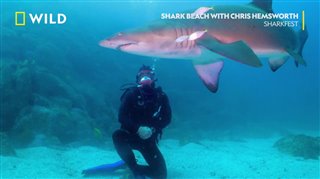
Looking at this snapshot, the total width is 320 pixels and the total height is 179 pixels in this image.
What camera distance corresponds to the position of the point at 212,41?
324 cm

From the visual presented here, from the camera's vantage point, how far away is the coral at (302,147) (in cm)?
1126

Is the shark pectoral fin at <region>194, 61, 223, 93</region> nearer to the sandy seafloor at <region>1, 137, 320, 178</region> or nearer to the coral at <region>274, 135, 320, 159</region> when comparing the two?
the sandy seafloor at <region>1, 137, 320, 178</region>

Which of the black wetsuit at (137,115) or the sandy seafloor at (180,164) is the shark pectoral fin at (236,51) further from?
the sandy seafloor at (180,164)

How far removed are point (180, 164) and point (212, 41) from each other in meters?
6.42

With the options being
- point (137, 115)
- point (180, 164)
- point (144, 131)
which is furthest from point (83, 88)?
point (144, 131)

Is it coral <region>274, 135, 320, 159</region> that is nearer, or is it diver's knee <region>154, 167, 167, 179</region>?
diver's knee <region>154, 167, 167, 179</region>

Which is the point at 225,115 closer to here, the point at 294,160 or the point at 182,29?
the point at 294,160

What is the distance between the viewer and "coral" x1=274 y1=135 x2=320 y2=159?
1126 centimetres

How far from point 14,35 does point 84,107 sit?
7.91m

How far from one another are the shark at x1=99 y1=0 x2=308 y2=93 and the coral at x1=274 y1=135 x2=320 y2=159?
27.4 feet

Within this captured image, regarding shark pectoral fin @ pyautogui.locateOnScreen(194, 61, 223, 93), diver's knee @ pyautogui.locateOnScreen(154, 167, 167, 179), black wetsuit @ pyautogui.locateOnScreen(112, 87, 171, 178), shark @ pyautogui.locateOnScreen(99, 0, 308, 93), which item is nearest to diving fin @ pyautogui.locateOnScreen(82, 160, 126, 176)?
diver's knee @ pyautogui.locateOnScreen(154, 167, 167, 179)

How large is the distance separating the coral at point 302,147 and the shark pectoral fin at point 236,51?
940 centimetres

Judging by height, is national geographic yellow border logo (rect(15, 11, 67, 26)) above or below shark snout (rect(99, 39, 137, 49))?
above

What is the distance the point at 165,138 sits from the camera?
587 inches
